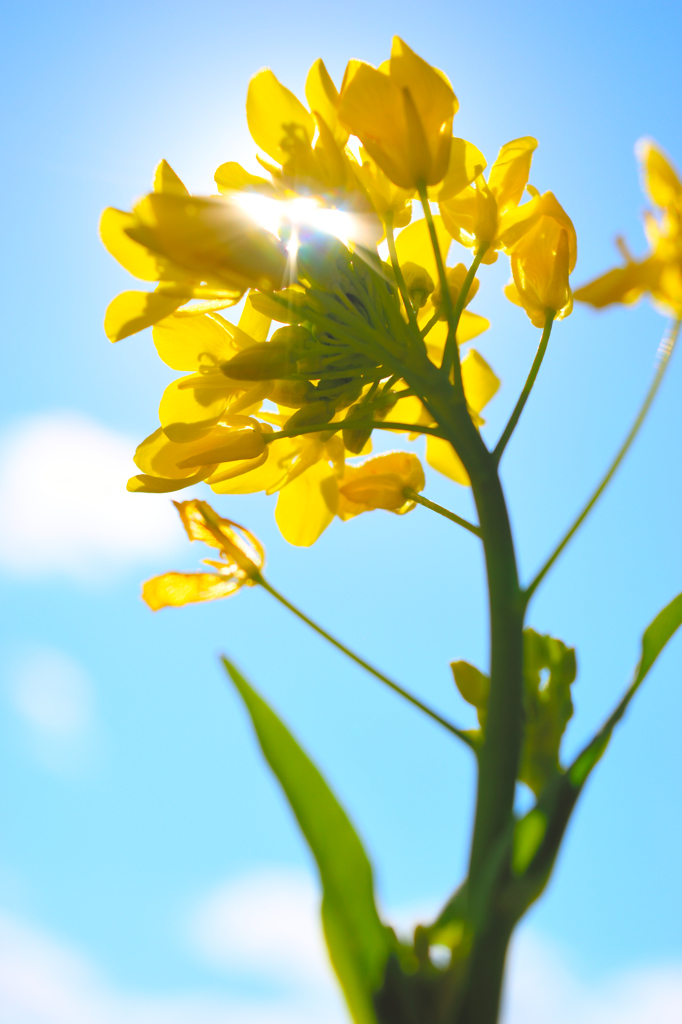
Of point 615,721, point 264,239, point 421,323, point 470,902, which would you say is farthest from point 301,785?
point 421,323

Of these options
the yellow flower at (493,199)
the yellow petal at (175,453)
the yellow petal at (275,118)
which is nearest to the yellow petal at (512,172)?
the yellow flower at (493,199)

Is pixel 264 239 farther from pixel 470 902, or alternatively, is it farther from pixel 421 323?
pixel 470 902

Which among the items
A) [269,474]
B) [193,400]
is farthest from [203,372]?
[269,474]

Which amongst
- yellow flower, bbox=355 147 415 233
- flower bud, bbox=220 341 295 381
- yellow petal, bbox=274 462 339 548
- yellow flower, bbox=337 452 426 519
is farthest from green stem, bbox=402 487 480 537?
yellow flower, bbox=355 147 415 233

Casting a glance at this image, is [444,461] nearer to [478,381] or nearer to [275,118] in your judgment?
[478,381]

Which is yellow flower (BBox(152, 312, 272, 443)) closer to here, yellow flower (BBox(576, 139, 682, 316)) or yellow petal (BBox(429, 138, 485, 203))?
yellow petal (BBox(429, 138, 485, 203))

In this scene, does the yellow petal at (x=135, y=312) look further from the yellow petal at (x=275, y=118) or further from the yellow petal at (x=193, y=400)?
the yellow petal at (x=275, y=118)
